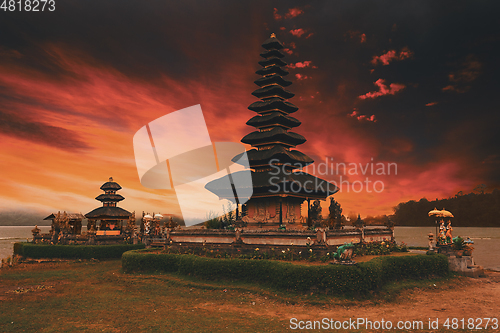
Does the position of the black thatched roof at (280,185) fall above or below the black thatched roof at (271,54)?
below

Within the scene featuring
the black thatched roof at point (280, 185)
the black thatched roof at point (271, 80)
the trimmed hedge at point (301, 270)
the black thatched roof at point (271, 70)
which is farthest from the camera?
the black thatched roof at point (271, 70)

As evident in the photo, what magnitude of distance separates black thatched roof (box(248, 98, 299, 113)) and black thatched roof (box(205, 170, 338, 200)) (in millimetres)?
7923

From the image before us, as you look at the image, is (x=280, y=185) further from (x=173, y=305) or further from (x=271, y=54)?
(x=271, y=54)

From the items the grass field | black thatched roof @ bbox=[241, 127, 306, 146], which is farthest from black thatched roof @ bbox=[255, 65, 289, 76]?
the grass field

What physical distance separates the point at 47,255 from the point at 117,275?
19.0m

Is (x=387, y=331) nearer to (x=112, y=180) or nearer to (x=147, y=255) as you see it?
(x=147, y=255)

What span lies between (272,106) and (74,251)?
95.3 feet

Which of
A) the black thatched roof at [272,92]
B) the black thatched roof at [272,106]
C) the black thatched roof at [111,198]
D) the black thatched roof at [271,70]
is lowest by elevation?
the black thatched roof at [111,198]

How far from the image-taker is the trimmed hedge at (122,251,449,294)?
17.3 metres

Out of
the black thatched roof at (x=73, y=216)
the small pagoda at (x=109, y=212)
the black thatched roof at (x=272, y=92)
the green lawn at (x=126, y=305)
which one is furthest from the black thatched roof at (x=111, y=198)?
the black thatched roof at (x=272, y=92)

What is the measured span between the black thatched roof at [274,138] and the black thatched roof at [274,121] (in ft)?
3.15

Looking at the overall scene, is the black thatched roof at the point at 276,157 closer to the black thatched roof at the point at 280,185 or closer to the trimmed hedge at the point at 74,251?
the black thatched roof at the point at 280,185

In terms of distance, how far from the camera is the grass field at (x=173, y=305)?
44.1 feet

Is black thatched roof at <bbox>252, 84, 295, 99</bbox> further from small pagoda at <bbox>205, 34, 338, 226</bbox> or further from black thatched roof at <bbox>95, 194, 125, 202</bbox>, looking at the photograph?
black thatched roof at <bbox>95, 194, 125, 202</bbox>
